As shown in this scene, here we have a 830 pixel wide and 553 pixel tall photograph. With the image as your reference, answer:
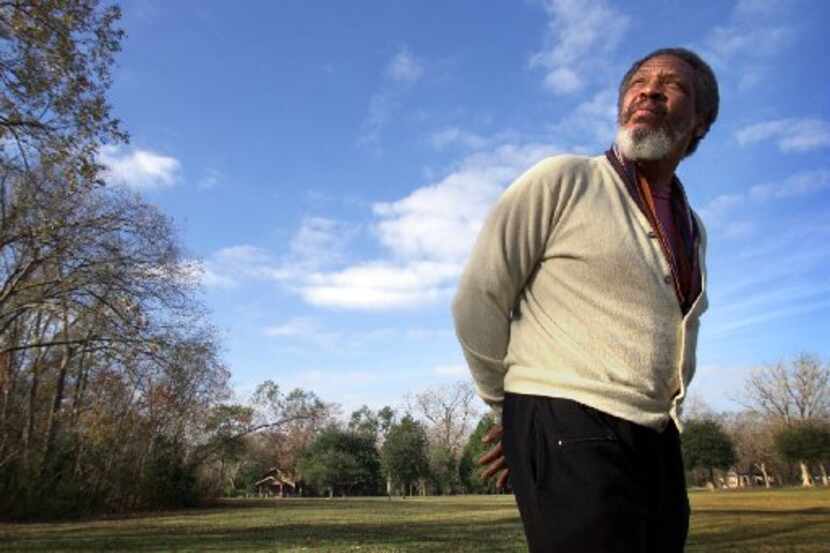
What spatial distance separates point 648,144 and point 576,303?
0.55 metres

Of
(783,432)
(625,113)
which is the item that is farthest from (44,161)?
(783,432)

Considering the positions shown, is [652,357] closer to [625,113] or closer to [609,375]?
[609,375]

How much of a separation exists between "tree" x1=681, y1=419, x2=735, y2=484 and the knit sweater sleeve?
49987 millimetres

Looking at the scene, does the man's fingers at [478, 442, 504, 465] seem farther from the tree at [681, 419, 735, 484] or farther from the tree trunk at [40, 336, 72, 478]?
the tree at [681, 419, 735, 484]

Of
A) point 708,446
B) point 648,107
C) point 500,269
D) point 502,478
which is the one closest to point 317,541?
point 502,478

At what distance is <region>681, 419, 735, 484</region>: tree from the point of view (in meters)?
47.3

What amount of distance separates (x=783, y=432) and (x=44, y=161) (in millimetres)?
49665

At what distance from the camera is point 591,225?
1.67 meters

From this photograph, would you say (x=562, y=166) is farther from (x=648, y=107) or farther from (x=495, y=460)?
(x=495, y=460)

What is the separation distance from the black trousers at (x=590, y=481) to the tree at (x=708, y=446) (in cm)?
4999

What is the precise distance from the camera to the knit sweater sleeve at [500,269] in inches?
67.1

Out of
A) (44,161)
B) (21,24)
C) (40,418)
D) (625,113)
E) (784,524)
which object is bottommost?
(784,524)

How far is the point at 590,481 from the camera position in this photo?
Answer: 1375 millimetres

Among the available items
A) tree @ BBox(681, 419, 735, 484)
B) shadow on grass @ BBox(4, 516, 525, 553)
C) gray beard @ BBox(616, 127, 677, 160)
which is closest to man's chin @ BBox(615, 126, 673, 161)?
gray beard @ BBox(616, 127, 677, 160)
